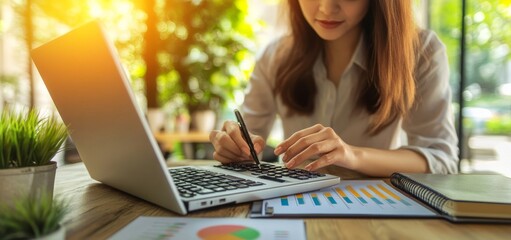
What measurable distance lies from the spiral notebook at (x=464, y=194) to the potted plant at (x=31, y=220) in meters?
0.49

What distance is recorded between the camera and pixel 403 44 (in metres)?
1.16

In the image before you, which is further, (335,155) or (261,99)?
(261,99)

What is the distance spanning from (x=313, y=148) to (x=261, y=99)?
0.79 meters

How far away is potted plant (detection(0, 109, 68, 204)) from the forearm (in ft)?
1.98

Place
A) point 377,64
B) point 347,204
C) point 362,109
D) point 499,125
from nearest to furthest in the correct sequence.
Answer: point 347,204, point 377,64, point 362,109, point 499,125

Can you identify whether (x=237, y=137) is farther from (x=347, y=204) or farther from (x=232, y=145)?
(x=347, y=204)

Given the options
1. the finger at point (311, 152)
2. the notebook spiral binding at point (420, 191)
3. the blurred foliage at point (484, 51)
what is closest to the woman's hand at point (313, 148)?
the finger at point (311, 152)

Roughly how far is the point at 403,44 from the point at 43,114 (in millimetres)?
961

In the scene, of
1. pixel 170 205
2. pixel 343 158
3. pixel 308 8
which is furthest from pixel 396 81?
pixel 170 205

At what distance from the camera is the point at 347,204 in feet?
2.02

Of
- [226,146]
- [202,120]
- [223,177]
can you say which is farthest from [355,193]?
[202,120]

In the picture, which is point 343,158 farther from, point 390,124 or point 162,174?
point 390,124

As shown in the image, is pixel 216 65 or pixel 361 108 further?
pixel 216 65

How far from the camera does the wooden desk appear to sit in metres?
0.49
